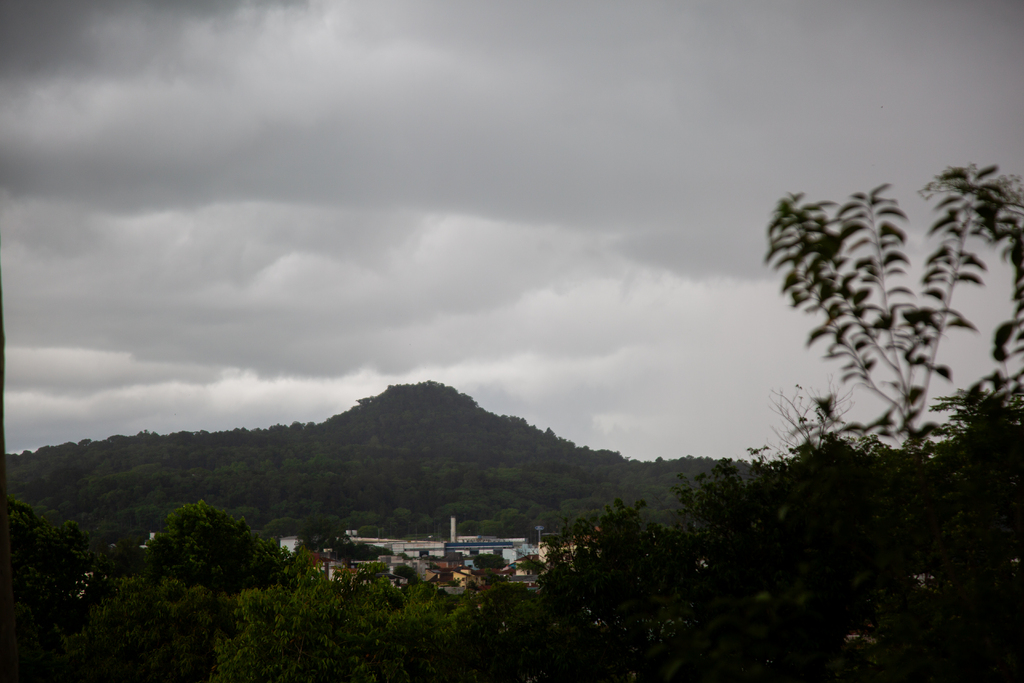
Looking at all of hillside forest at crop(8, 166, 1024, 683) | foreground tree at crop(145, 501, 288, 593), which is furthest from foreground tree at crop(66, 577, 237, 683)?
foreground tree at crop(145, 501, 288, 593)

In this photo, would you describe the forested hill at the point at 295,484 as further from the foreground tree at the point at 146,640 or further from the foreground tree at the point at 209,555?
the foreground tree at the point at 146,640

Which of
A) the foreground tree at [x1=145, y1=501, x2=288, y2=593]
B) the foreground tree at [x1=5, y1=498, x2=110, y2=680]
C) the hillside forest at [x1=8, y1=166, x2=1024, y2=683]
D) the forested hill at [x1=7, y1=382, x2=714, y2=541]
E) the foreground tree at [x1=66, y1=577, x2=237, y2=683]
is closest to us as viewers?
the hillside forest at [x1=8, y1=166, x2=1024, y2=683]

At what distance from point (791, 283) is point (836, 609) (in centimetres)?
855

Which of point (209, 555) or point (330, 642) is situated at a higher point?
point (209, 555)

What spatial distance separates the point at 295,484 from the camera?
128750mm

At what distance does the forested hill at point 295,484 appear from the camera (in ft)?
354

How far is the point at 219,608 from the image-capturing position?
73.8 feet

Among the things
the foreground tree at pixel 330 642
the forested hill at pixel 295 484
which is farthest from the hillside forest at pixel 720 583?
the forested hill at pixel 295 484

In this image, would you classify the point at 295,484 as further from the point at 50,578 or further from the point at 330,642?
the point at 330,642

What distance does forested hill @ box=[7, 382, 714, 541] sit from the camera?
10781cm

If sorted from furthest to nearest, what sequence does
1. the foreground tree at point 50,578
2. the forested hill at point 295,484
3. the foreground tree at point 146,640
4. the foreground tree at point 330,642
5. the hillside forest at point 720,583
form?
the forested hill at point 295,484, the foreground tree at point 50,578, the foreground tree at point 146,640, the foreground tree at point 330,642, the hillside forest at point 720,583

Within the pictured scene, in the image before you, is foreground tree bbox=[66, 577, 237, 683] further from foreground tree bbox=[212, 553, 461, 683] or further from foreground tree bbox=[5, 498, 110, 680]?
foreground tree bbox=[212, 553, 461, 683]

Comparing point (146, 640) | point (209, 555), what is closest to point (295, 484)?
point (209, 555)

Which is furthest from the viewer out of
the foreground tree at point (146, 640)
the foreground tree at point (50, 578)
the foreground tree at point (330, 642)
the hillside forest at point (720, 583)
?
the foreground tree at point (50, 578)
